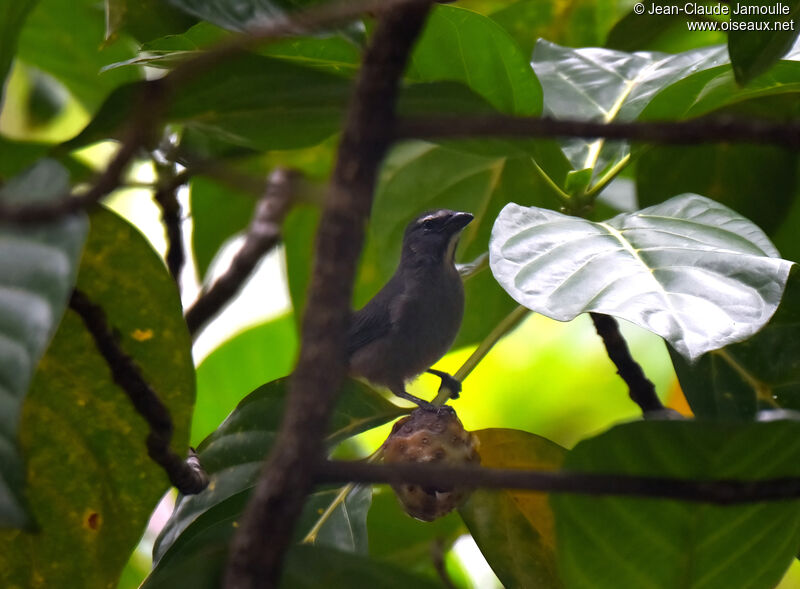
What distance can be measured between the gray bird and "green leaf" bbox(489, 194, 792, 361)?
25.9 inches

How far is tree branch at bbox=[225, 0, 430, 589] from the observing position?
1.47ft

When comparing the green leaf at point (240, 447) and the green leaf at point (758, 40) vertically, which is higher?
the green leaf at point (758, 40)

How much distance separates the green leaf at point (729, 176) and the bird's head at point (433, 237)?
0.41m

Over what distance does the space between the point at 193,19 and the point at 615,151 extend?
2.37 ft

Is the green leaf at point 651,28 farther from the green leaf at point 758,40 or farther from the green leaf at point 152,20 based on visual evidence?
the green leaf at point 152,20

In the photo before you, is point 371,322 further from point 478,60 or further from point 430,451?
point 430,451

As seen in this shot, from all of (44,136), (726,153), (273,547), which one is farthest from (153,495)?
(44,136)

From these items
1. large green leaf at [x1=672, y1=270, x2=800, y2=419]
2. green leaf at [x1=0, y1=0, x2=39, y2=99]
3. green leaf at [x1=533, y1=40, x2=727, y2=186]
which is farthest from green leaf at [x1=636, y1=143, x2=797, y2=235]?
green leaf at [x1=0, y1=0, x2=39, y2=99]

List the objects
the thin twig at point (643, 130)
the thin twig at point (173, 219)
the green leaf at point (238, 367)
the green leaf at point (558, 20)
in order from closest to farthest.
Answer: the thin twig at point (643, 130)
the thin twig at point (173, 219)
the green leaf at point (558, 20)
the green leaf at point (238, 367)

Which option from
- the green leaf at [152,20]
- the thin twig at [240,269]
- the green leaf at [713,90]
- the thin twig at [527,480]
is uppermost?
the green leaf at [152,20]

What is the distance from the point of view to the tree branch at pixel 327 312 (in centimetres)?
45

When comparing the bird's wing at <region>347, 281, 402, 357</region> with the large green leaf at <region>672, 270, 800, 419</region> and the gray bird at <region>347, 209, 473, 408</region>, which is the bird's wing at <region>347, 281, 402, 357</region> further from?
the large green leaf at <region>672, 270, 800, 419</region>

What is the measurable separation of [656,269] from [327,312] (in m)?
0.52

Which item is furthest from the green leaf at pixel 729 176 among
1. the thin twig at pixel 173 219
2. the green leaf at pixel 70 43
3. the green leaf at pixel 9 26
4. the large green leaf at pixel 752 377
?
the green leaf at pixel 70 43
